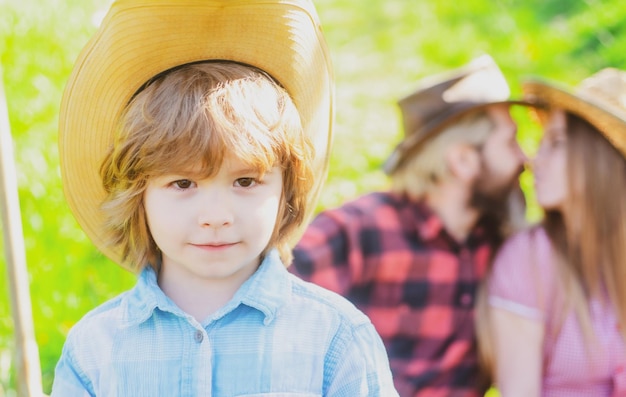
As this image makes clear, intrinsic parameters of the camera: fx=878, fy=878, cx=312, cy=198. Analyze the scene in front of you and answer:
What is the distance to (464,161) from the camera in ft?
11.5

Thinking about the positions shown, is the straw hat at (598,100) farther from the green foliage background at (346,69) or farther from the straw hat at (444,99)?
the green foliage background at (346,69)

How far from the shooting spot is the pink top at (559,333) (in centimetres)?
305

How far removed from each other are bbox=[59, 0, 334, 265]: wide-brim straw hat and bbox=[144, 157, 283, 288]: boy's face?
20cm

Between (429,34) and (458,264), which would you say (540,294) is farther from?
(429,34)

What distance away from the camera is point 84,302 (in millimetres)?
3480

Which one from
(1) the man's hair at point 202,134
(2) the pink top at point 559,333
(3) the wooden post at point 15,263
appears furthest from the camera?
(2) the pink top at point 559,333

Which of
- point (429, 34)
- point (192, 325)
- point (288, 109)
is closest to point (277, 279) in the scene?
point (192, 325)

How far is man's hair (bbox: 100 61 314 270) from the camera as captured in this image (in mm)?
1696

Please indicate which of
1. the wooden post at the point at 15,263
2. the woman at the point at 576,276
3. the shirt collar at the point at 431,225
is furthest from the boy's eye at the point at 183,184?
the shirt collar at the point at 431,225

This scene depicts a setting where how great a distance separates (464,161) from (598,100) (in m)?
0.64

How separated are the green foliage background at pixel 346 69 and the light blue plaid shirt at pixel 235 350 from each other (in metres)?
1.58

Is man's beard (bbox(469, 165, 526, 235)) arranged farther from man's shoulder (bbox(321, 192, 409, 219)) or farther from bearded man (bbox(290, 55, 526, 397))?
man's shoulder (bbox(321, 192, 409, 219))

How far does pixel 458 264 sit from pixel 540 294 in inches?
16.5

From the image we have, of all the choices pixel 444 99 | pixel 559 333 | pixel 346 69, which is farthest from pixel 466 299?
pixel 346 69
